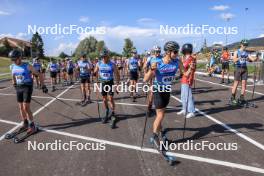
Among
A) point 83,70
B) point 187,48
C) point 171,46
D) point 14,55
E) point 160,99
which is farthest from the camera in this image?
point 83,70

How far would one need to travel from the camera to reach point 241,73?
35.9 ft

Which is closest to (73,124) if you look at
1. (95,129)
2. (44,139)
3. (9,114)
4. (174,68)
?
(95,129)

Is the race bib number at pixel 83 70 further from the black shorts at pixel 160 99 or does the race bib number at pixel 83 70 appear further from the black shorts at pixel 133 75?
the black shorts at pixel 160 99

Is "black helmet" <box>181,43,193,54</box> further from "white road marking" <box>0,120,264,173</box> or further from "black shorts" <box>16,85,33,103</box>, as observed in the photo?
"black shorts" <box>16,85,33,103</box>

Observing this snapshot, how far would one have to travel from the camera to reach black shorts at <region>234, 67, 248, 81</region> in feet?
35.7

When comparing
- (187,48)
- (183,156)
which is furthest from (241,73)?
(183,156)

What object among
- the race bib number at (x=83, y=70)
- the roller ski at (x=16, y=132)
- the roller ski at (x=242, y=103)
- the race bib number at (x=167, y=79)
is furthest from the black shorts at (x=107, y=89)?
the roller ski at (x=242, y=103)

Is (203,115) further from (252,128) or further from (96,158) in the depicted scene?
(96,158)

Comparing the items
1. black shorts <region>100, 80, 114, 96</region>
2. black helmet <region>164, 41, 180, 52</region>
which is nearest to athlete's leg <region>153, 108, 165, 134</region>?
black helmet <region>164, 41, 180, 52</region>

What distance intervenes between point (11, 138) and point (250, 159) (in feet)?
17.2

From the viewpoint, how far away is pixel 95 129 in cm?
801

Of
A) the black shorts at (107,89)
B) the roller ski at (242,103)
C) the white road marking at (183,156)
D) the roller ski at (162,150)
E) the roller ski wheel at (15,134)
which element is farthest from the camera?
the roller ski at (242,103)

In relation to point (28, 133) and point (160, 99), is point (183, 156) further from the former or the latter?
point (28, 133)

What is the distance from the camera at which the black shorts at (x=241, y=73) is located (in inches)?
429
